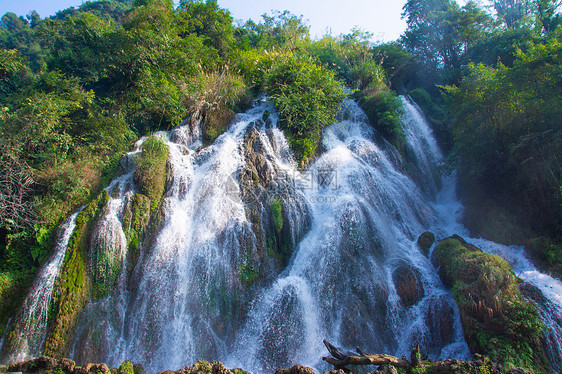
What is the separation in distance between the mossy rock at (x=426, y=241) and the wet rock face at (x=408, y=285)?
3.57ft

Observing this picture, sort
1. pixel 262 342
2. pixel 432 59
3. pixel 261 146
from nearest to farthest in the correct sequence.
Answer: pixel 262 342 → pixel 261 146 → pixel 432 59

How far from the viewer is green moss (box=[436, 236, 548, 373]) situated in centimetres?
538

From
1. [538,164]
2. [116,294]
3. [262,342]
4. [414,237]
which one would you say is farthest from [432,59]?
[116,294]

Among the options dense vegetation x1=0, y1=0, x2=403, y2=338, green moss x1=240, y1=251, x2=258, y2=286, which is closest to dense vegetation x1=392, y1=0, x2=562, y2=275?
dense vegetation x1=0, y1=0, x2=403, y2=338

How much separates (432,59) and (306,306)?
64.6ft

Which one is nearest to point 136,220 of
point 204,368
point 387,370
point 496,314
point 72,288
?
point 72,288

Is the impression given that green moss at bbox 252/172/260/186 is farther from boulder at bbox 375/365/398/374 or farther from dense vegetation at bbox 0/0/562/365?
boulder at bbox 375/365/398/374

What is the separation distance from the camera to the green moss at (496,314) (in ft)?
17.6

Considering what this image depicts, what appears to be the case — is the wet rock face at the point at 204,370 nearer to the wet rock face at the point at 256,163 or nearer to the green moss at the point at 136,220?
the green moss at the point at 136,220

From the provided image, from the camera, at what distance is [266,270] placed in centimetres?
793

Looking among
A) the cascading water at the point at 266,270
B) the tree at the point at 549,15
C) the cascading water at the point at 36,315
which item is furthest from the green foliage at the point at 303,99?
the tree at the point at 549,15

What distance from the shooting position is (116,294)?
281 inches

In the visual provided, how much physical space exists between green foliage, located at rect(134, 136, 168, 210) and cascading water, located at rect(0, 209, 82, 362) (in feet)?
8.57

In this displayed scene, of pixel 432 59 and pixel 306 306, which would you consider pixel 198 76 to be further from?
pixel 432 59
